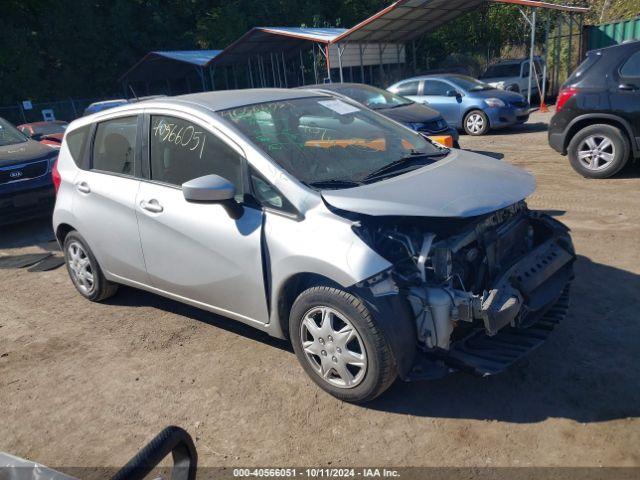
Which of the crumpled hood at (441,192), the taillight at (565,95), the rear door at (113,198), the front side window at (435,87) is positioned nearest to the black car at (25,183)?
the rear door at (113,198)

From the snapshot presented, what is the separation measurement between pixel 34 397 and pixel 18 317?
158 cm

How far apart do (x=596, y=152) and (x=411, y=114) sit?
3.32 meters

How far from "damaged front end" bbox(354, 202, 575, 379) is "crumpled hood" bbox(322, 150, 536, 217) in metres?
0.11

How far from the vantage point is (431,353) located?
10.3 feet

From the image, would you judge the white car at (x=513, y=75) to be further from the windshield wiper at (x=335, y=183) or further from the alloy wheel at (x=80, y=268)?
the windshield wiper at (x=335, y=183)

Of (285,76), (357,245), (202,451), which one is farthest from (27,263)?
(285,76)

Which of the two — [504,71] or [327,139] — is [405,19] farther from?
[327,139]

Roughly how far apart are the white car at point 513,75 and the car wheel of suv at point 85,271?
1532 centimetres

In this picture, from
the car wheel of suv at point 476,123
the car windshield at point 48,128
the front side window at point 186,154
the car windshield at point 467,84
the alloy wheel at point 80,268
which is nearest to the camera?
the front side window at point 186,154

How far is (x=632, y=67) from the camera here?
23.7ft

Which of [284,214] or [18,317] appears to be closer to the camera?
[284,214]

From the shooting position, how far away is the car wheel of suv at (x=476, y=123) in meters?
13.0

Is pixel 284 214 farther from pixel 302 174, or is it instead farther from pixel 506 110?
pixel 506 110

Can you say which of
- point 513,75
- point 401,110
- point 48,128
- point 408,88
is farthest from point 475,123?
point 48,128
